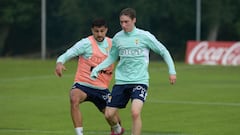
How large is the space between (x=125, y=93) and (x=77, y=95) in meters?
1.19

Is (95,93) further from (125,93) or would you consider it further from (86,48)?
(125,93)

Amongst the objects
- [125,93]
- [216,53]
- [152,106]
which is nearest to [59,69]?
[125,93]

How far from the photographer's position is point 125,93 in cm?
1315

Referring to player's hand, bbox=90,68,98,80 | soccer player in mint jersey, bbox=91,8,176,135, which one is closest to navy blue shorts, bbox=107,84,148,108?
soccer player in mint jersey, bbox=91,8,176,135

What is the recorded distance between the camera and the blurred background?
159 ft

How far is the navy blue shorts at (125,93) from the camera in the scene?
1287 centimetres

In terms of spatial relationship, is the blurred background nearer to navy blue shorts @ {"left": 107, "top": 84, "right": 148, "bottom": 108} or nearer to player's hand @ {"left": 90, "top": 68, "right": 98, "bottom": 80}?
player's hand @ {"left": 90, "top": 68, "right": 98, "bottom": 80}

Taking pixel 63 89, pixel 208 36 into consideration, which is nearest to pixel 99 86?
pixel 63 89

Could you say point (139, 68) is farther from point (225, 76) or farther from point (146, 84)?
point (225, 76)

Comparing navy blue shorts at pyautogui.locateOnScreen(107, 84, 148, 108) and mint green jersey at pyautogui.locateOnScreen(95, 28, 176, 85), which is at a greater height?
mint green jersey at pyautogui.locateOnScreen(95, 28, 176, 85)

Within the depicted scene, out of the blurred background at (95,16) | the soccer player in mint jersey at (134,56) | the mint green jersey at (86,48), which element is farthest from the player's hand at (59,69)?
the blurred background at (95,16)

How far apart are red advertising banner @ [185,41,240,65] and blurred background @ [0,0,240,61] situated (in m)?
5.32

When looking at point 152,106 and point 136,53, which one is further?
point 152,106

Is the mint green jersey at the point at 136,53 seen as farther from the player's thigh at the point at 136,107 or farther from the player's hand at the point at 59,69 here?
the player's hand at the point at 59,69
